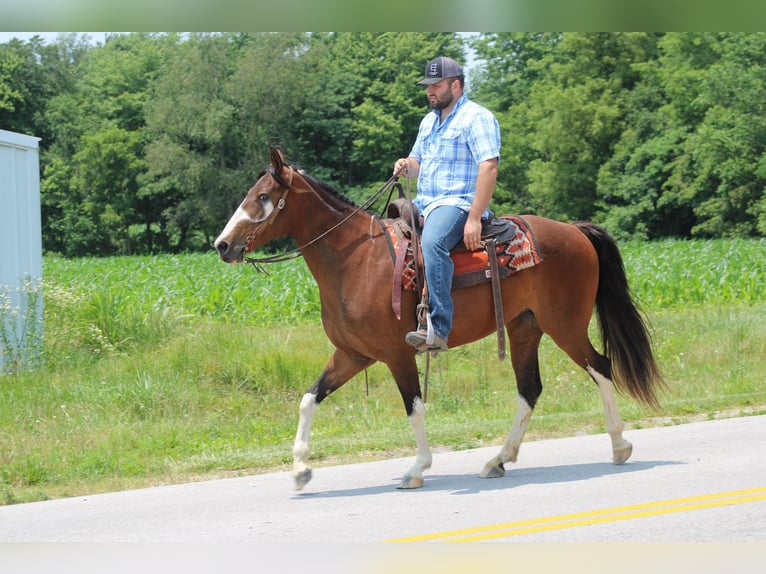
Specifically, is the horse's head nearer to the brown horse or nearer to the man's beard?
the brown horse

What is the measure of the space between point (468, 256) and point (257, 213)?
174cm

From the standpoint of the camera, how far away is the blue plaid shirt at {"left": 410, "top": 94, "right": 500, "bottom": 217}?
7586 mm

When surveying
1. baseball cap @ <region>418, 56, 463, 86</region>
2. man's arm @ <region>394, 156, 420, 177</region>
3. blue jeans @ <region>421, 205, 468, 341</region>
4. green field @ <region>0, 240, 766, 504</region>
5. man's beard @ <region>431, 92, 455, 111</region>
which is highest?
baseball cap @ <region>418, 56, 463, 86</region>

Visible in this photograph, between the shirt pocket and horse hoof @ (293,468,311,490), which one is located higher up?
the shirt pocket

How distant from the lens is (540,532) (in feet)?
19.7

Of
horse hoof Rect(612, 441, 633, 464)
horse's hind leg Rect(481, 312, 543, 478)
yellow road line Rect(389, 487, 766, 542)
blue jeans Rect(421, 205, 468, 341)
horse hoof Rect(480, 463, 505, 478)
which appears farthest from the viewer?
horse hoof Rect(612, 441, 633, 464)

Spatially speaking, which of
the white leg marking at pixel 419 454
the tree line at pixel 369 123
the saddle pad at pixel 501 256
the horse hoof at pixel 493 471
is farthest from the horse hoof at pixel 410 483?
the tree line at pixel 369 123

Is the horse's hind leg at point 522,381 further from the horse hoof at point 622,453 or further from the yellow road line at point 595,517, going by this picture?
the yellow road line at point 595,517

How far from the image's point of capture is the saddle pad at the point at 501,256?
7.70 m

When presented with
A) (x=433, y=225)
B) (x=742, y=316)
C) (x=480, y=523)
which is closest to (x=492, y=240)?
(x=433, y=225)

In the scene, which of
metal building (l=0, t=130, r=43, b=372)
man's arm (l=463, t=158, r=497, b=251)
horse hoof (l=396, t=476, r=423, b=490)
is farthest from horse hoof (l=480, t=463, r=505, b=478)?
metal building (l=0, t=130, r=43, b=372)

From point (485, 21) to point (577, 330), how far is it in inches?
107

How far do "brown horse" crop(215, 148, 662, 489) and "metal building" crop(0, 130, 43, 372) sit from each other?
6235mm

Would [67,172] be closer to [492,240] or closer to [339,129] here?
[339,129]
